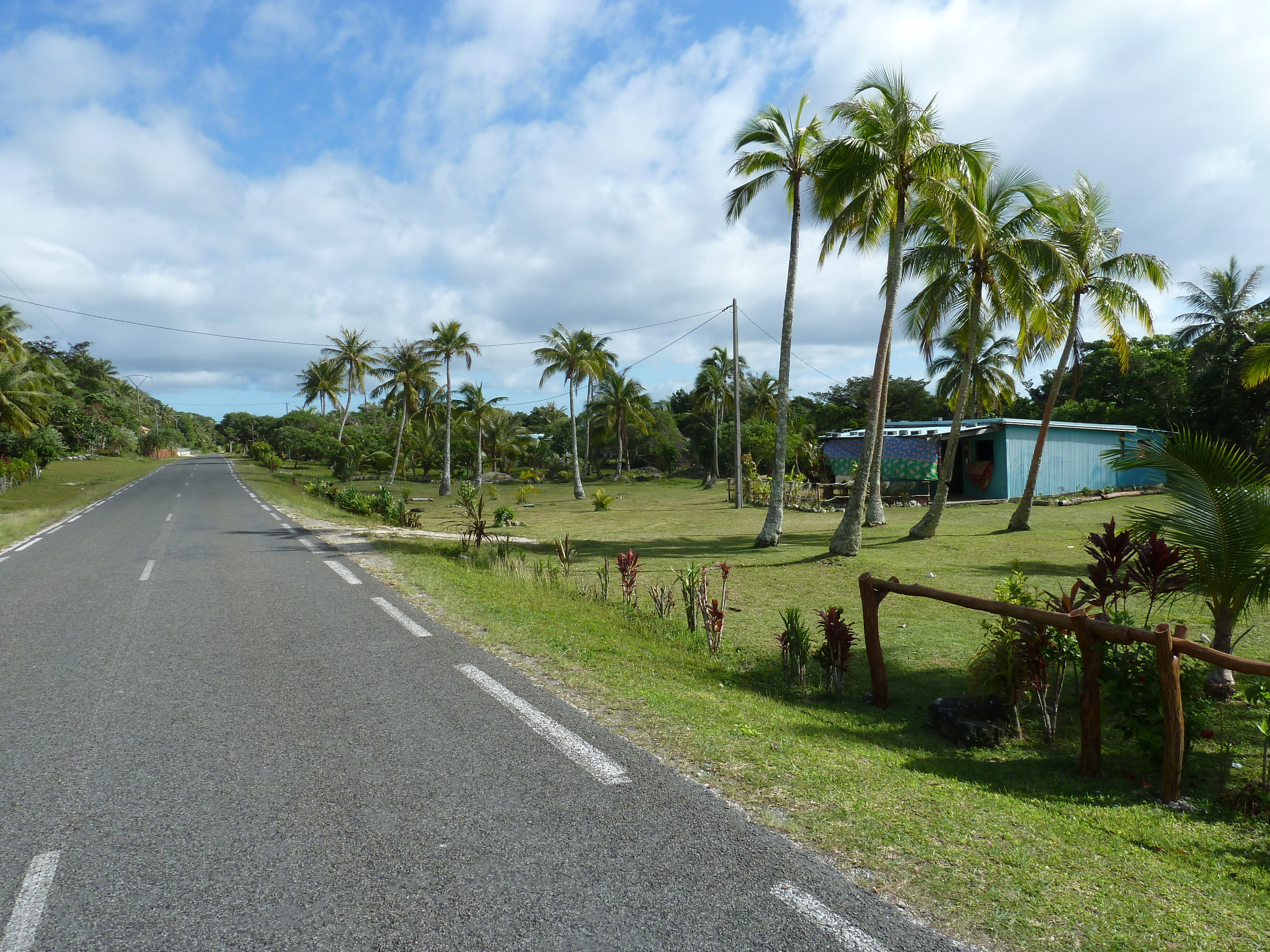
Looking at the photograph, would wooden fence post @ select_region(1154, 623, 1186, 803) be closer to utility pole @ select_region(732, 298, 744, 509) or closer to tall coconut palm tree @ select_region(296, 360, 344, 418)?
utility pole @ select_region(732, 298, 744, 509)

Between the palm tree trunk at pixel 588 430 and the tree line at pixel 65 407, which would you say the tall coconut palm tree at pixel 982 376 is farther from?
the tree line at pixel 65 407

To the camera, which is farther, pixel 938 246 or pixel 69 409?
pixel 69 409

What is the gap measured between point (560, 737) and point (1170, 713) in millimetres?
3593

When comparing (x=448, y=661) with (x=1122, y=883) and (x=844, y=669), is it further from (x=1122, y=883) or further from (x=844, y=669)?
(x=1122, y=883)

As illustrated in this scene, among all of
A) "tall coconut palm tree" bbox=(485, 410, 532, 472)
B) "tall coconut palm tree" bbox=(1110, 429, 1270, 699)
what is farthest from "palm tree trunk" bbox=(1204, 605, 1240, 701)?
"tall coconut palm tree" bbox=(485, 410, 532, 472)

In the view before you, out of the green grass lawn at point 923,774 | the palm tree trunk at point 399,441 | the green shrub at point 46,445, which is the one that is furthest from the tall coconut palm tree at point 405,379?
the green grass lawn at point 923,774

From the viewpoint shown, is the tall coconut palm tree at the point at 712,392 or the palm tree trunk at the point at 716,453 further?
the tall coconut palm tree at the point at 712,392

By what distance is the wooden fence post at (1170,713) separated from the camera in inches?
171

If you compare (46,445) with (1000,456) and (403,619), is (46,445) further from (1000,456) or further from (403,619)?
(1000,456)

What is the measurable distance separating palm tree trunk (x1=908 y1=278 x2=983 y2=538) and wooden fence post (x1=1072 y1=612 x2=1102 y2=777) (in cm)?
1434

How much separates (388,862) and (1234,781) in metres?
5.18

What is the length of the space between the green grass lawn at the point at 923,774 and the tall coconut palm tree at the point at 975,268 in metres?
9.07

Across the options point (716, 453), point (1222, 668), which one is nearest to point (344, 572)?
point (1222, 668)

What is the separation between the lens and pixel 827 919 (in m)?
2.85
